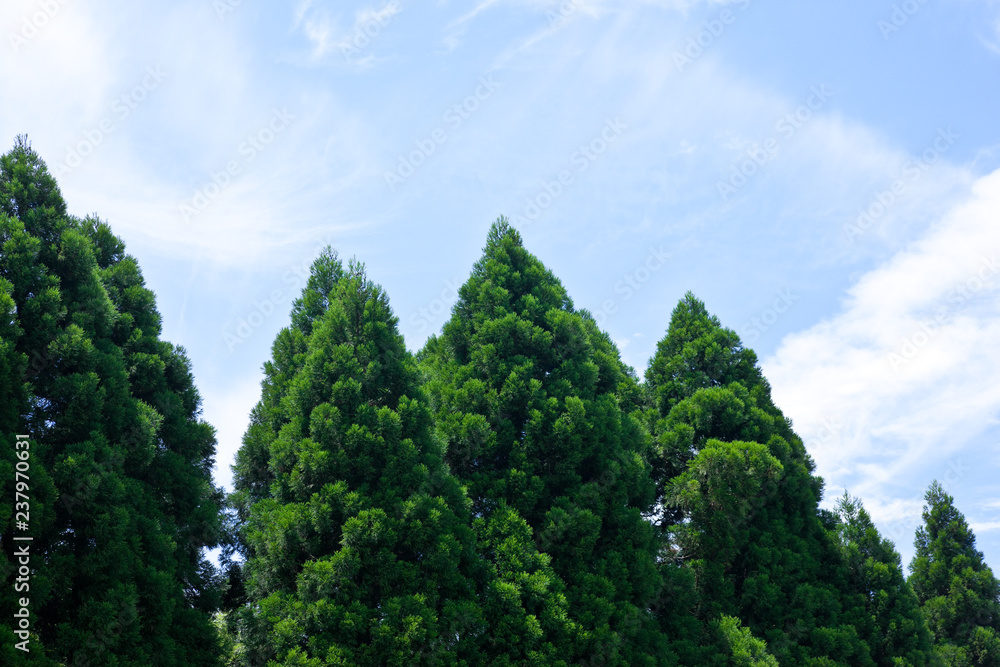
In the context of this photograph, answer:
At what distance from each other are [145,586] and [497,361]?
698 centimetres

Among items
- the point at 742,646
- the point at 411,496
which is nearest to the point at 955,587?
the point at 742,646

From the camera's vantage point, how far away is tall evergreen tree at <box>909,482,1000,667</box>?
19.5 m

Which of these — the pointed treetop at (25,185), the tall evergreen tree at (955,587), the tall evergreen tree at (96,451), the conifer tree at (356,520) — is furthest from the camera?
the tall evergreen tree at (955,587)

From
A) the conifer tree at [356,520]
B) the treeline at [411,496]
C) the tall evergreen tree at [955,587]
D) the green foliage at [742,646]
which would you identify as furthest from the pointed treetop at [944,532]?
the conifer tree at [356,520]

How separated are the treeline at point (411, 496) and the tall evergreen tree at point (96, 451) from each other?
4 centimetres

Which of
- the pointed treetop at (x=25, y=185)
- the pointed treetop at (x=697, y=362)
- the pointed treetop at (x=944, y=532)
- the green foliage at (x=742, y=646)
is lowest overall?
the green foliage at (x=742, y=646)

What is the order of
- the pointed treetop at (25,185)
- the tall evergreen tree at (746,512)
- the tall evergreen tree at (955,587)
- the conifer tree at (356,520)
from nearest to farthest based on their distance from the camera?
the conifer tree at (356,520), the pointed treetop at (25,185), the tall evergreen tree at (746,512), the tall evergreen tree at (955,587)

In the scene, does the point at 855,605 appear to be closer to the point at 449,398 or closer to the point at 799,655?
the point at 799,655

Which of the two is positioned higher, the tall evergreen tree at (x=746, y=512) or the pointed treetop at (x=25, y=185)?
the pointed treetop at (x=25, y=185)

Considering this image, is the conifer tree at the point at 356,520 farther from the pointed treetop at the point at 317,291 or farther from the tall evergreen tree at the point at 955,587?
the tall evergreen tree at the point at 955,587

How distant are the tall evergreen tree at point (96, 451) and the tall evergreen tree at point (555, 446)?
15.2 feet

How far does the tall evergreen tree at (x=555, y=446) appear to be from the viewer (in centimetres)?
1185

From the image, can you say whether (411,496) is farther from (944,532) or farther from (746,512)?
(944,532)

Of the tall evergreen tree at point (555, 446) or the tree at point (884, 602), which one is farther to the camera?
the tree at point (884, 602)
